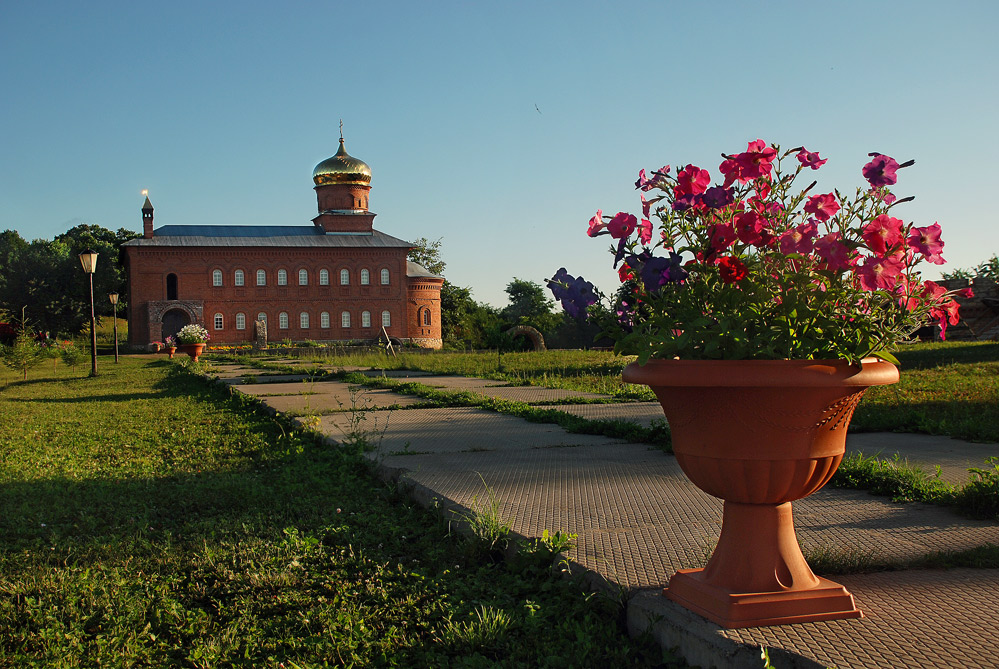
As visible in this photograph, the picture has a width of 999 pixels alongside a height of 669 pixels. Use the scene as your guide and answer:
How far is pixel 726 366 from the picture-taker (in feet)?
6.75

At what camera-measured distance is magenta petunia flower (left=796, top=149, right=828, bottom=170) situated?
226cm

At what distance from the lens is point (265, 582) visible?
2701 mm

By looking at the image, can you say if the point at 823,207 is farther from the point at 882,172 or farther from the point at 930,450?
the point at 930,450

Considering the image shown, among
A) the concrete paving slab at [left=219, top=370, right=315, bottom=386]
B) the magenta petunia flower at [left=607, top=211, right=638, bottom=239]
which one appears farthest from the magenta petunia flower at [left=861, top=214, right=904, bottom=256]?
the concrete paving slab at [left=219, top=370, right=315, bottom=386]

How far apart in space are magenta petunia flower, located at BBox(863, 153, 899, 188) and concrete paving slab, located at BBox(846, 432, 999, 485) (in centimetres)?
209

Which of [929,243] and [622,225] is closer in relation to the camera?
[929,243]

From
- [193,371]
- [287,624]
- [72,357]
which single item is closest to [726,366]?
[287,624]

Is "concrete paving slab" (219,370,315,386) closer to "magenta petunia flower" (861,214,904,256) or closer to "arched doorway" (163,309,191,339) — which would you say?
"magenta petunia flower" (861,214,904,256)

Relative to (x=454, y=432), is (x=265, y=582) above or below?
below

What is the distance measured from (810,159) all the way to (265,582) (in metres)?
2.15

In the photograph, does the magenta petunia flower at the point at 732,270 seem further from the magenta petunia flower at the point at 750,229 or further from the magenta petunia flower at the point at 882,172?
the magenta petunia flower at the point at 882,172

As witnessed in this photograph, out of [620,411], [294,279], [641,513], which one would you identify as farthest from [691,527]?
[294,279]

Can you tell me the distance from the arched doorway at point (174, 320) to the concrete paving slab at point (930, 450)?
5011 centimetres

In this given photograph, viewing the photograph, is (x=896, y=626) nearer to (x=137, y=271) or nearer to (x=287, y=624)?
(x=287, y=624)
